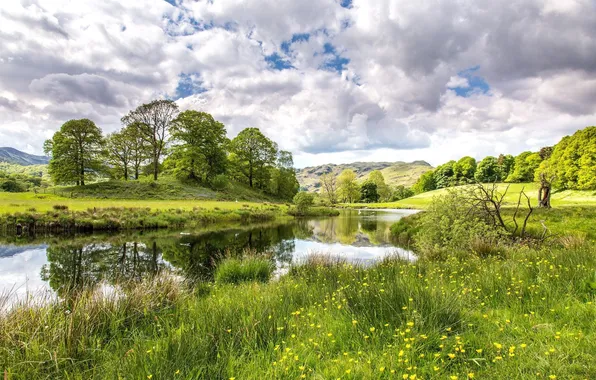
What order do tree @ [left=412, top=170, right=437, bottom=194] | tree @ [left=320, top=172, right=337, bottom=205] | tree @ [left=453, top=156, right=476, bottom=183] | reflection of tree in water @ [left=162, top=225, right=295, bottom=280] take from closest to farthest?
reflection of tree in water @ [left=162, top=225, right=295, bottom=280] → tree @ [left=453, top=156, right=476, bottom=183] → tree @ [left=320, top=172, right=337, bottom=205] → tree @ [left=412, top=170, right=437, bottom=194]

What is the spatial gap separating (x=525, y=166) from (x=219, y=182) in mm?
85686

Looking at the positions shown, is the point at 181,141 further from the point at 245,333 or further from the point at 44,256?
the point at 245,333

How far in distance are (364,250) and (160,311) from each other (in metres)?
15.8

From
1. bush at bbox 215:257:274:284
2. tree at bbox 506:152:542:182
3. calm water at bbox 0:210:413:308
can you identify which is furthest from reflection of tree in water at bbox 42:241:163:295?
tree at bbox 506:152:542:182

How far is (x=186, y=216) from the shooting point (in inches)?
1246

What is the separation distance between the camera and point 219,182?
194 ft

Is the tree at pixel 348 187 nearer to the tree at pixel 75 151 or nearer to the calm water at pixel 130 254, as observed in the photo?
the tree at pixel 75 151

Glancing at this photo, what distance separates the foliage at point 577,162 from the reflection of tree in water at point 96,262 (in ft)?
196

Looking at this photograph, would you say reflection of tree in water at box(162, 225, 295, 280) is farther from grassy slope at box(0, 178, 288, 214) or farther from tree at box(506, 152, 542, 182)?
tree at box(506, 152, 542, 182)

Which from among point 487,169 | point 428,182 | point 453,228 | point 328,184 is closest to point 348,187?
point 328,184

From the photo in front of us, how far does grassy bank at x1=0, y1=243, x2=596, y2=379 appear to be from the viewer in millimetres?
3508

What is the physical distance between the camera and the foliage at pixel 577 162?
52062 mm

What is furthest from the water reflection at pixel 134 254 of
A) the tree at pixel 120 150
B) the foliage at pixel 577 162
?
the foliage at pixel 577 162

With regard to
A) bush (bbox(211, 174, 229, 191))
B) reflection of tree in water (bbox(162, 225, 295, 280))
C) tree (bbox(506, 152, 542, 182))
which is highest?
tree (bbox(506, 152, 542, 182))
